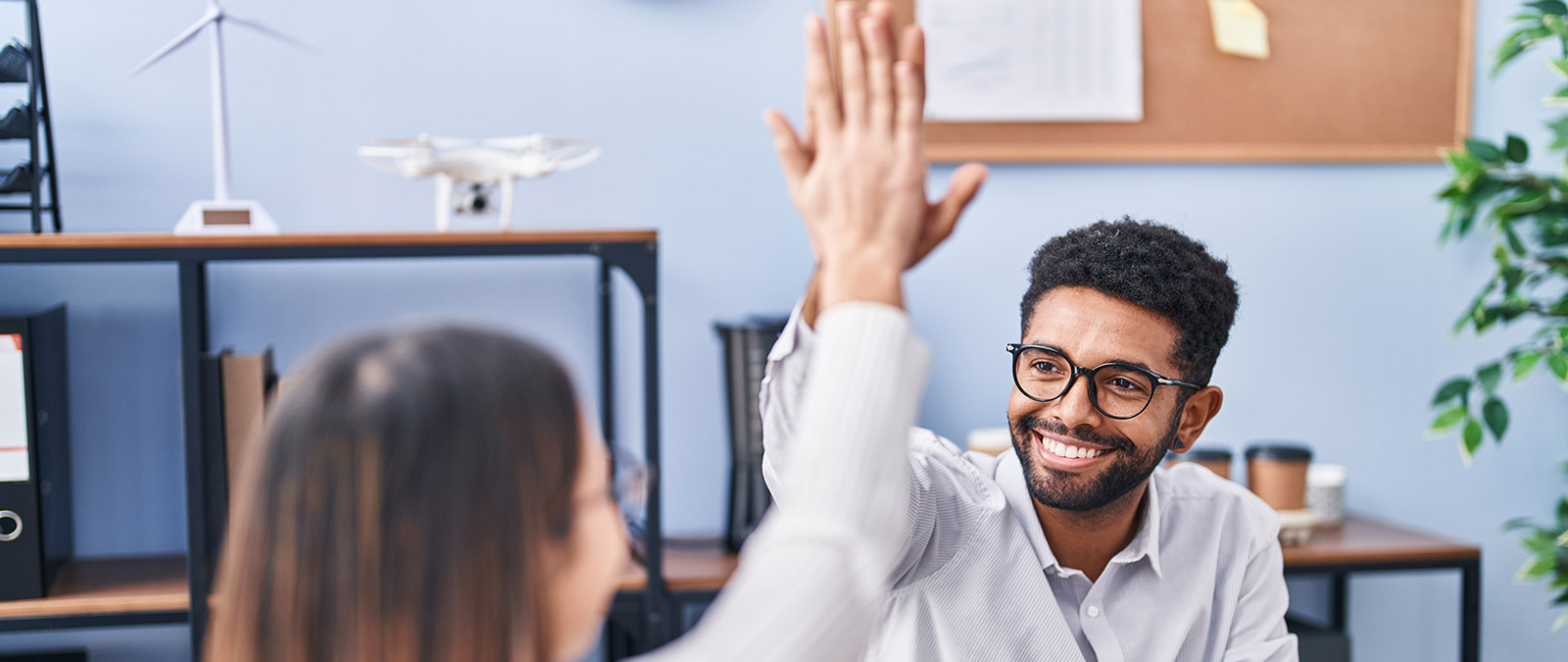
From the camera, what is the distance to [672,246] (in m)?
2.11

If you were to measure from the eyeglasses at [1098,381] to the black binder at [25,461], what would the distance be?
4.47 ft

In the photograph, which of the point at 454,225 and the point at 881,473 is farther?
the point at 454,225

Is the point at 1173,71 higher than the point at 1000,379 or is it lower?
higher

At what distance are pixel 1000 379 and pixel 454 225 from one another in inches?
40.1

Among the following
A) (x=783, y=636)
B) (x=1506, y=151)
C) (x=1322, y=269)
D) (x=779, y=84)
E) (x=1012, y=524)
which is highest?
(x=779, y=84)

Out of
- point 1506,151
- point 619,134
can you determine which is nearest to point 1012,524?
point 619,134

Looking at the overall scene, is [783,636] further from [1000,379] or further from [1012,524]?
[1000,379]

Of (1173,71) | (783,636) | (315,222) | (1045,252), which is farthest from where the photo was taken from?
(1173,71)

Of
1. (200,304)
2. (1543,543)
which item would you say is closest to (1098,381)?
(200,304)

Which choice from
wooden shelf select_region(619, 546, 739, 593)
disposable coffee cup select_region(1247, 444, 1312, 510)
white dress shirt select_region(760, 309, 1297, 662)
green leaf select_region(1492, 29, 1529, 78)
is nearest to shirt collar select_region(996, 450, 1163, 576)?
white dress shirt select_region(760, 309, 1297, 662)

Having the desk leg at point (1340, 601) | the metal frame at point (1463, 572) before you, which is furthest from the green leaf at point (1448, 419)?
the desk leg at point (1340, 601)

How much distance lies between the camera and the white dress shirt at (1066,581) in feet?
3.94

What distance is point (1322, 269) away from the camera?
2.31 m

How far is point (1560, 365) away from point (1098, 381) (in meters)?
1.26
